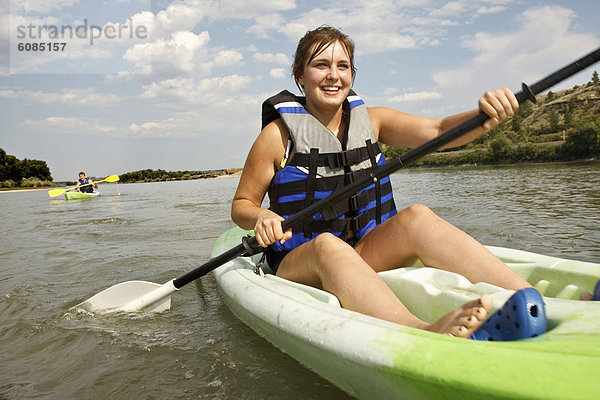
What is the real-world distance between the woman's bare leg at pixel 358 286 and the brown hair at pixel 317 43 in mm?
1020

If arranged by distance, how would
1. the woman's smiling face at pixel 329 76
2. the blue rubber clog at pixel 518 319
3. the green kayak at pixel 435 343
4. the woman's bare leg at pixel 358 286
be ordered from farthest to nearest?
1. the woman's smiling face at pixel 329 76
2. the woman's bare leg at pixel 358 286
3. the blue rubber clog at pixel 518 319
4. the green kayak at pixel 435 343

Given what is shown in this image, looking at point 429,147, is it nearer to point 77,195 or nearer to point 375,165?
point 375,165

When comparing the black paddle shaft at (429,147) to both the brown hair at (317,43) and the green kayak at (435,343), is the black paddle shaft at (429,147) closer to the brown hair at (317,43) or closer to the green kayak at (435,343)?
the green kayak at (435,343)

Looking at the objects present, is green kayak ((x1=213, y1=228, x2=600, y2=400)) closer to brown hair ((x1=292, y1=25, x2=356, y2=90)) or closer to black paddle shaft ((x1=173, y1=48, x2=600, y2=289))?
black paddle shaft ((x1=173, y1=48, x2=600, y2=289))

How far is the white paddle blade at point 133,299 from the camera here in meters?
2.99

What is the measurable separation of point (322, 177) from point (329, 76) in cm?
55

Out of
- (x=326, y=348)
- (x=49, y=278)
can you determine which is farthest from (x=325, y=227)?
(x=49, y=278)

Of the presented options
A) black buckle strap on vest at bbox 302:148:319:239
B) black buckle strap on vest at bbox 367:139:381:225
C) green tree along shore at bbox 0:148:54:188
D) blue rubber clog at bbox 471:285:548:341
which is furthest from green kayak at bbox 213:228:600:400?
green tree along shore at bbox 0:148:54:188

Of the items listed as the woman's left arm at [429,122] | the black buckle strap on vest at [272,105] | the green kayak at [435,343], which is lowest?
the green kayak at [435,343]

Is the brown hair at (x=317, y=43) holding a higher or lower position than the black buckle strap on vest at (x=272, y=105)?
higher

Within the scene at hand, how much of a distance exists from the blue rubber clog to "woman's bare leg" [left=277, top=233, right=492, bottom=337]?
0.13 feet

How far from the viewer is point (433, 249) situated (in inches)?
74.9

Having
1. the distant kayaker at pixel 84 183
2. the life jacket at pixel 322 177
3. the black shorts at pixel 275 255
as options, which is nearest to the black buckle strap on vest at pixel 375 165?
the life jacket at pixel 322 177

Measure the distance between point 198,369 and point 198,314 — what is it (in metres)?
0.89
